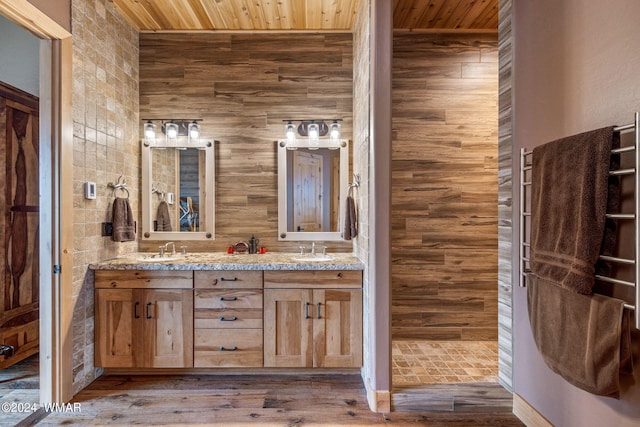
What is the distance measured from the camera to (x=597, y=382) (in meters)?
1.29

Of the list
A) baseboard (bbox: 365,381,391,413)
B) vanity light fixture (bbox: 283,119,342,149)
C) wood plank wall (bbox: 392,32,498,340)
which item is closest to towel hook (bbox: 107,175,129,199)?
vanity light fixture (bbox: 283,119,342,149)

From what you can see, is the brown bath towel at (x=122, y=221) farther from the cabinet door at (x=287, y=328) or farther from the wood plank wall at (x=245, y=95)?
the cabinet door at (x=287, y=328)

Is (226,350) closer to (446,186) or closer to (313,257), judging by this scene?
(313,257)

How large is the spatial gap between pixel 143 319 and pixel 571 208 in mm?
2670

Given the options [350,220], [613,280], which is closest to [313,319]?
[350,220]

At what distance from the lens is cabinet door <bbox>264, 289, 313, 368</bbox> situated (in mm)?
2465

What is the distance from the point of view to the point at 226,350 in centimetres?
247

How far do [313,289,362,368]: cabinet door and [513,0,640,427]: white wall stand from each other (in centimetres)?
103

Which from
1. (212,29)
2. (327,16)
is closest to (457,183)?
(327,16)

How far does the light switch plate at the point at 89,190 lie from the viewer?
2367 millimetres

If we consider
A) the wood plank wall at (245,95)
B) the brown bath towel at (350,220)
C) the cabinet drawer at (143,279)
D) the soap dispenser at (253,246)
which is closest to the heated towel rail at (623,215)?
the brown bath towel at (350,220)

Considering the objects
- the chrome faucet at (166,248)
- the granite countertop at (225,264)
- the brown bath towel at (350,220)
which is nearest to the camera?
the granite countertop at (225,264)

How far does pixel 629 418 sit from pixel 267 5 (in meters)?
3.24

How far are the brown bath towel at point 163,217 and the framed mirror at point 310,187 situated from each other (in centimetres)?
102
